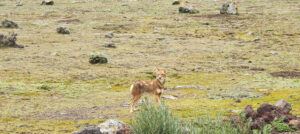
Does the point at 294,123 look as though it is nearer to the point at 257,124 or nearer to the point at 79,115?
the point at 257,124

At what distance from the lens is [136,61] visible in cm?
4288

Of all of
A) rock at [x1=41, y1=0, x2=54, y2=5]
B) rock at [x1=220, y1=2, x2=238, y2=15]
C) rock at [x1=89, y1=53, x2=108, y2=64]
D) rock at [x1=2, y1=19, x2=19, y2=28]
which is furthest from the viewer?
rock at [x1=41, y1=0, x2=54, y2=5]

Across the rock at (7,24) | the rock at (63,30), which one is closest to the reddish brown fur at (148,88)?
the rock at (63,30)

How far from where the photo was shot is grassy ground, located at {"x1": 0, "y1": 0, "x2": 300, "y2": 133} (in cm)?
2373

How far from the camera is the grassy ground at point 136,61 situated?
2373cm

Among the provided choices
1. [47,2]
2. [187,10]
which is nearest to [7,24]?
[47,2]

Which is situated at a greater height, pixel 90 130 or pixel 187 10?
pixel 90 130

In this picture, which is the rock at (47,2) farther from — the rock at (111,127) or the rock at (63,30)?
the rock at (111,127)

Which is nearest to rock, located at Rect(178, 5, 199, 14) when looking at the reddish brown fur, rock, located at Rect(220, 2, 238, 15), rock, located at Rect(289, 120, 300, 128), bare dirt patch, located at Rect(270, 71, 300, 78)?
rock, located at Rect(220, 2, 238, 15)

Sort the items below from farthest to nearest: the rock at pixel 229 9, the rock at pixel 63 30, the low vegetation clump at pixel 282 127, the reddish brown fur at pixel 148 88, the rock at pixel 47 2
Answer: the rock at pixel 47 2 < the rock at pixel 229 9 < the rock at pixel 63 30 < the reddish brown fur at pixel 148 88 < the low vegetation clump at pixel 282 127

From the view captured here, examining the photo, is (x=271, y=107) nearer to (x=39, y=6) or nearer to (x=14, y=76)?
(x=14, y=76)

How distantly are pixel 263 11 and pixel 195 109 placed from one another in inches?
2424

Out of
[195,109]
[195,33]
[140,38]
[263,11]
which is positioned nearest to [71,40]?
[140,38]

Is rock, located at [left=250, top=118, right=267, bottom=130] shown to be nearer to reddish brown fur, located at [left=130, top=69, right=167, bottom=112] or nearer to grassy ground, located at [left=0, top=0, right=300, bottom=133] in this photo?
grassy ground, located at [left=0, top=0, right=300, bottom=133]
